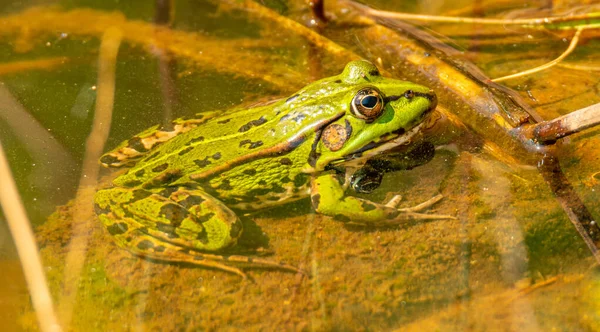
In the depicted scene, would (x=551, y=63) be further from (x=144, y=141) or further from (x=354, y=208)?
(x=144, y=141)

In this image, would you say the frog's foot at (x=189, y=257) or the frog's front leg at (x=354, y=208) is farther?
the frog's front leg at (x=354, y=208)

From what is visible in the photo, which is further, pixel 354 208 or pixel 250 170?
pixel 250 170

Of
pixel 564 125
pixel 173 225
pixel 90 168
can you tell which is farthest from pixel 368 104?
pixel 90 168

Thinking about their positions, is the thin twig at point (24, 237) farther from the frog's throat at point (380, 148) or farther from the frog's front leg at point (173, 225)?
the frog's throat at point (380, 148)

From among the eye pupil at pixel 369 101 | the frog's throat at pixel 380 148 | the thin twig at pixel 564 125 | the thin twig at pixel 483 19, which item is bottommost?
the thin twig at pixel 564 125

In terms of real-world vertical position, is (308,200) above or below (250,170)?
below

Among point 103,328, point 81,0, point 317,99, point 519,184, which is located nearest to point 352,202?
point 317,99

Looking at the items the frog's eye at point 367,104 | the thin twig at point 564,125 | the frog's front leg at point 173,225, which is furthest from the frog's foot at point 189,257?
the thin twig at point 564,125
